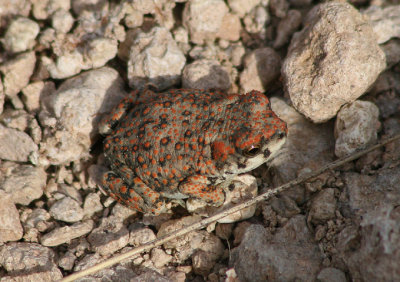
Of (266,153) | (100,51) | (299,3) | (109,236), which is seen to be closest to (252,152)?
(266,153)

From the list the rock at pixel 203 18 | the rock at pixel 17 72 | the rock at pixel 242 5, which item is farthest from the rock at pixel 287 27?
the rock at pixel 17 72

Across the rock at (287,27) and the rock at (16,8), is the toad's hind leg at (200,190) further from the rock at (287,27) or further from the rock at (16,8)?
the rock at (16,8)

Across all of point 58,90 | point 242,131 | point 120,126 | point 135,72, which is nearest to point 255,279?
point 242,131

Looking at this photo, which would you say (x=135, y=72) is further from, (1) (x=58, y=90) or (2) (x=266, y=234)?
(2) (x=266, y=234)

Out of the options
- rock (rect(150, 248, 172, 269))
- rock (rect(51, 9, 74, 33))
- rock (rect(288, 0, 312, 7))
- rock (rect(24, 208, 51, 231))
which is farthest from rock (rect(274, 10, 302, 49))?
rock (rect(24, 208, 51, 231))

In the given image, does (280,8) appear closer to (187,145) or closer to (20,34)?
(187,145)
